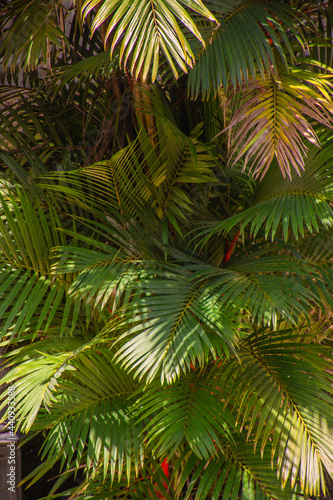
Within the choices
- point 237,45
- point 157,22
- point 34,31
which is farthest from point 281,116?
point 34,31

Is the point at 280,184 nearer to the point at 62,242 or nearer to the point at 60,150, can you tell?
the point at 62,242

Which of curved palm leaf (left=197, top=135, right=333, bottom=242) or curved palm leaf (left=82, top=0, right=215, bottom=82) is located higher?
curved palm leaf (left=82, top=0, right=215, bottom=82)

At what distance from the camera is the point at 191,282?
3.23 ft

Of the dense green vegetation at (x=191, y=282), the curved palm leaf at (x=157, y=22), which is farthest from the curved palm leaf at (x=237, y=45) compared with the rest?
the curved palm leaf at (x=157, y=22)

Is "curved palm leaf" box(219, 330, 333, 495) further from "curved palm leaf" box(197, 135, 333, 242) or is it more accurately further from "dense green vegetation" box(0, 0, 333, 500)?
"curved palm leaf" box(197, 135, 333, 242)

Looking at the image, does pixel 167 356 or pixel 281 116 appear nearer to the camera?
pixel 167 356

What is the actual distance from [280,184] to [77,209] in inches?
25.8

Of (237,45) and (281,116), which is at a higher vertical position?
(237,45)

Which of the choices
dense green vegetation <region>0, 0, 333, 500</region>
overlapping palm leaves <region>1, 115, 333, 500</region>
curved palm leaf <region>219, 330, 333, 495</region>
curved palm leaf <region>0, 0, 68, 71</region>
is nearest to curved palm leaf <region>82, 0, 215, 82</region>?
dense green vegetation <region>0, 0, 333, 500</region>

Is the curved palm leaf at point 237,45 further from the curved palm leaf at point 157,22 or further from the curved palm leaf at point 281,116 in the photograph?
the curved palm leaf at point 157,22

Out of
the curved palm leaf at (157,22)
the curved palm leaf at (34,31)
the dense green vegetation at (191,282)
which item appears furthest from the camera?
the curved palm leaf at (34,31)

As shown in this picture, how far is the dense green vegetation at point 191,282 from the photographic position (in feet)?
2.83

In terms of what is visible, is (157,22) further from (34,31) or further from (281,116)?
(34,31)

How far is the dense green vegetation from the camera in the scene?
863mm
